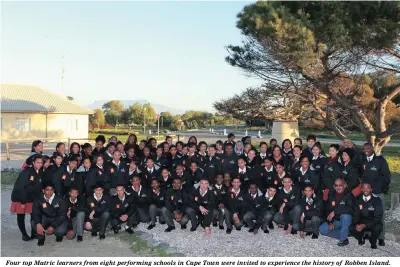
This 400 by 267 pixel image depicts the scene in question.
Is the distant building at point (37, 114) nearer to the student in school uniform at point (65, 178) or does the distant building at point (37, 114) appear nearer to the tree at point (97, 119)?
the tree at point (97, 119)

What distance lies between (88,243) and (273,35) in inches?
223

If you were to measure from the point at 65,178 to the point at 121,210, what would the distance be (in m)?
1.24

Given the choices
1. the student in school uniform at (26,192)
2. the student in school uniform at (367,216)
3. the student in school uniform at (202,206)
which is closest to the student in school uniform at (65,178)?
the student in school uniform at (26,192)

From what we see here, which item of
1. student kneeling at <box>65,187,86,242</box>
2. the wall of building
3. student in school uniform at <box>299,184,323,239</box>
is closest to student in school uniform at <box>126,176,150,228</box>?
student kneeling at <box>65,187,86,242</box>

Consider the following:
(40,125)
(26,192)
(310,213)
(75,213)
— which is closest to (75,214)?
(75,213)

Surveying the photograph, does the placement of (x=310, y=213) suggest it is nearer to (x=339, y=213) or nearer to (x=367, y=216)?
(x=339, y=213)

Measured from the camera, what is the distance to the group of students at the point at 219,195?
606cm

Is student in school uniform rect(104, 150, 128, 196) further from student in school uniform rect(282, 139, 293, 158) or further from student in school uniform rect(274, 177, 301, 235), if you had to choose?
student in school uniform rect(282, 139, 293, 158)

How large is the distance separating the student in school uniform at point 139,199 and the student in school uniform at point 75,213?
34.3 inches

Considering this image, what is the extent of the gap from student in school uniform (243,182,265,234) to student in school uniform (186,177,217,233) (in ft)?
1.85

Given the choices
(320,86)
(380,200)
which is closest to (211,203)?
(380,200)

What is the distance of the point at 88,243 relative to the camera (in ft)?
19.7

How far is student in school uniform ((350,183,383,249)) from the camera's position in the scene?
19.2 feet
